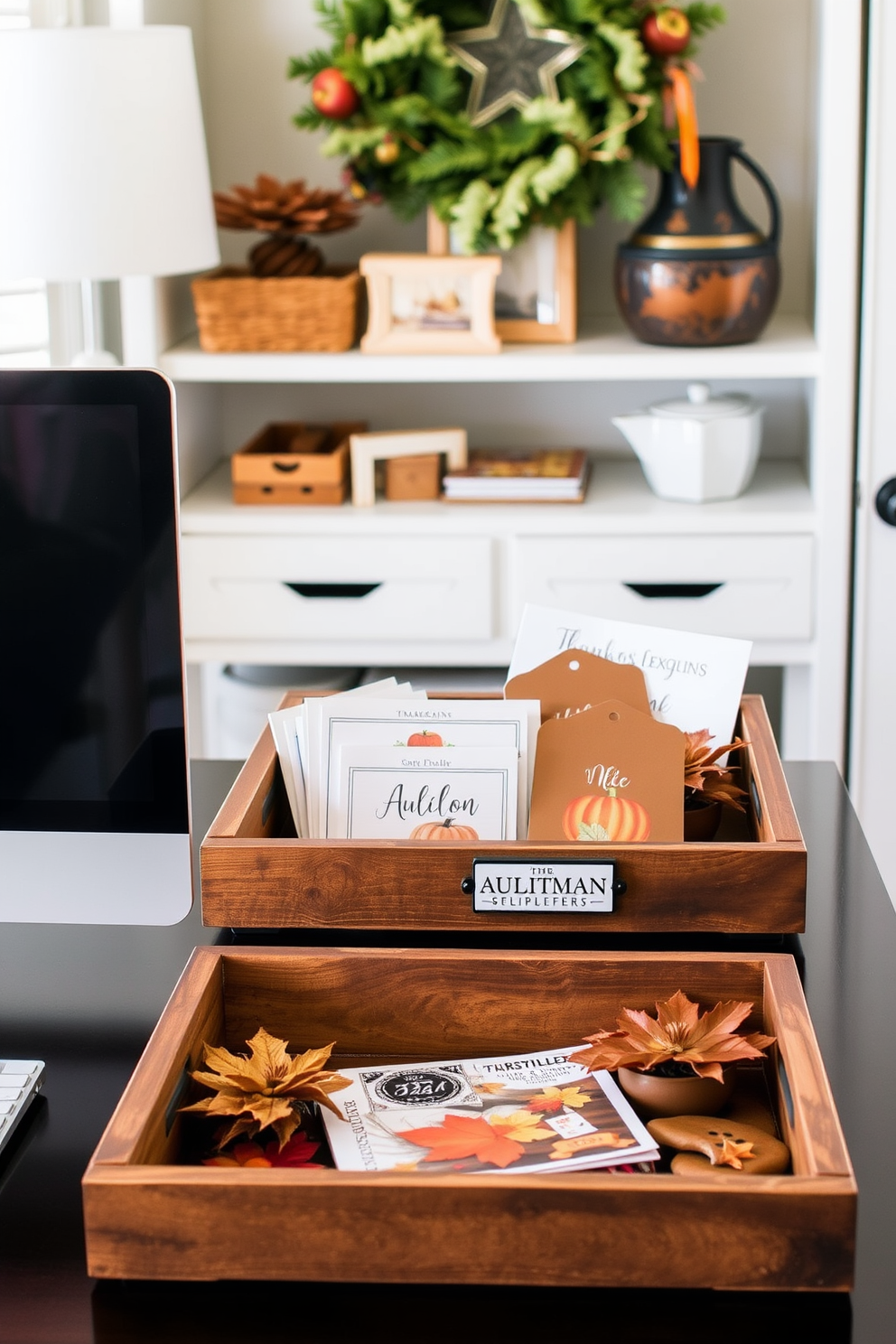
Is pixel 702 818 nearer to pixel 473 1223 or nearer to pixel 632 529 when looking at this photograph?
pixel 473 1223

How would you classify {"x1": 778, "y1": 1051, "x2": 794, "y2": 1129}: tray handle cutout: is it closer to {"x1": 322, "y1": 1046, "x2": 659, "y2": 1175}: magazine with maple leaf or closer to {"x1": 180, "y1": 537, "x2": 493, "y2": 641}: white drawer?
{"x1": 322, "y1": 1046, "x2": 659, "y2": 1175}: magazine with maple leaf

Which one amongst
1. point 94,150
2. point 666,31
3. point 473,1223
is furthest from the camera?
point 666,31

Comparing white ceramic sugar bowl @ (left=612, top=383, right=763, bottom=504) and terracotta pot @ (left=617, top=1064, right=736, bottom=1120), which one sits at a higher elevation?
white ceramic sugar bowl @ (left=612, top=383, right=763, bottom=504)

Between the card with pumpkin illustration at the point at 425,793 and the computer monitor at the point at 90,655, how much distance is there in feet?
0.42

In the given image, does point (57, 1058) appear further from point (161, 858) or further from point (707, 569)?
point (707, 569)

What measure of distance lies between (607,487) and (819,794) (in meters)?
1.16

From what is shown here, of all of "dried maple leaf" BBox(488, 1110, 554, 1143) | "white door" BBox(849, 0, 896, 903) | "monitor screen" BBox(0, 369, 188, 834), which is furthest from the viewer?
"white door" BBox(849, 0, 896, 903)

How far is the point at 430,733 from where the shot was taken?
1024mm

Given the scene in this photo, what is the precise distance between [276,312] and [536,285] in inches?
16.2

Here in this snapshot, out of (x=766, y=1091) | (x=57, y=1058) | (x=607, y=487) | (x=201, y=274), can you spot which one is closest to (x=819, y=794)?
(x=766, y=1091)

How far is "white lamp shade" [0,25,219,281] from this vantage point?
180 cm

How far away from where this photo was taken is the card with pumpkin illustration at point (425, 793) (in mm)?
1002

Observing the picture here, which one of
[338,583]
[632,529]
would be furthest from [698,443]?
[338,583]

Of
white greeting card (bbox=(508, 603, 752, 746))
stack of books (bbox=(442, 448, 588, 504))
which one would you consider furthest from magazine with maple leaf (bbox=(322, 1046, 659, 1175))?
stack of books (bbox=(442, 448, 588, 504))
